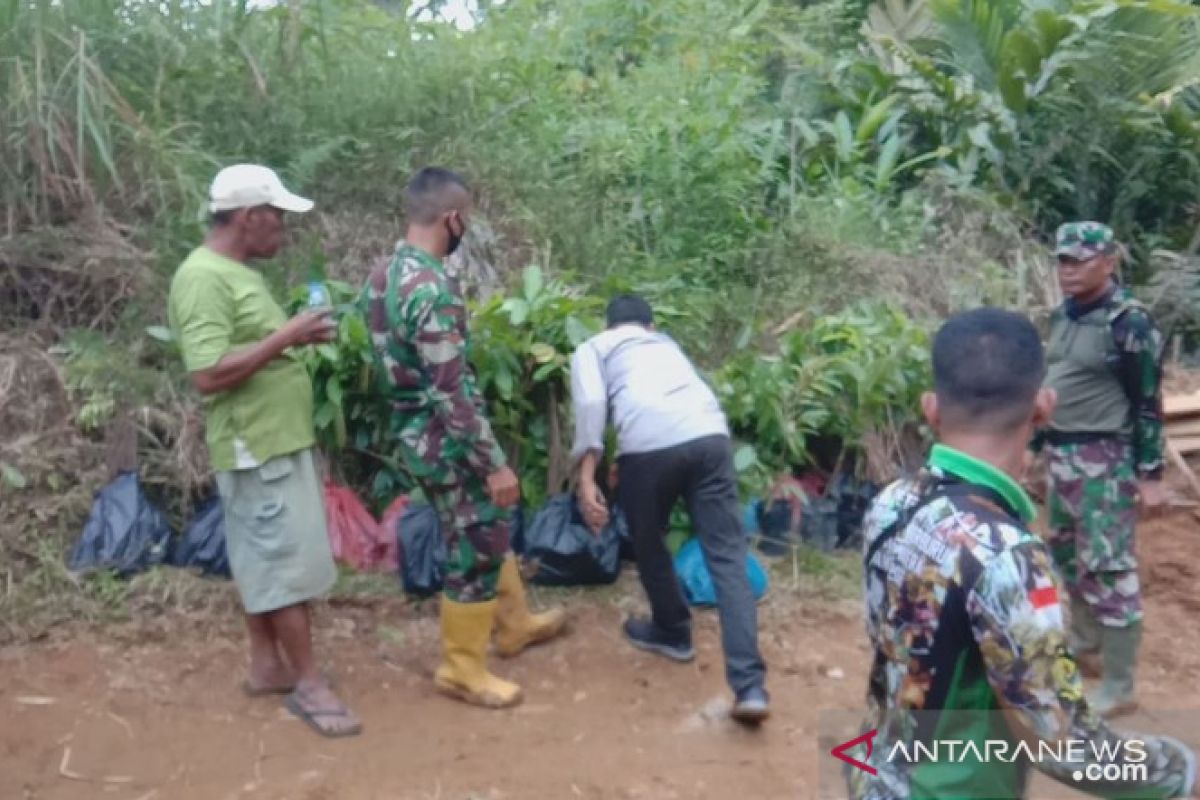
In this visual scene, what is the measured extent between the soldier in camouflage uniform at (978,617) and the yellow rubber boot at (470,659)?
2.65 meters

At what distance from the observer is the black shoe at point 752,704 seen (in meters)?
4.71

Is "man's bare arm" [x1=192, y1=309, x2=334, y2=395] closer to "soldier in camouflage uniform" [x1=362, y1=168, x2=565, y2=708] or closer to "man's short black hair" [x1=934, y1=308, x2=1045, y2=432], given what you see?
"soldier in camouflage uniform" [x1=362, y1=168, x2=565, y2=708]

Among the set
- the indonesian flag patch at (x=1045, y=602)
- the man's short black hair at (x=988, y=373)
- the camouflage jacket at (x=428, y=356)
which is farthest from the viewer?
the camouflage jacket at (x=428, y=356)

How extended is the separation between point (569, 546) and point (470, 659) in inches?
38.3

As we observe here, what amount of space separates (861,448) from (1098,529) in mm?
1764

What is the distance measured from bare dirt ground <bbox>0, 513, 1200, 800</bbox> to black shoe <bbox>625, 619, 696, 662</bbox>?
0.16ft

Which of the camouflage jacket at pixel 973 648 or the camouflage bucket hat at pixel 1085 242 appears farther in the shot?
the camouflage bucket hat at pixel 1085 242

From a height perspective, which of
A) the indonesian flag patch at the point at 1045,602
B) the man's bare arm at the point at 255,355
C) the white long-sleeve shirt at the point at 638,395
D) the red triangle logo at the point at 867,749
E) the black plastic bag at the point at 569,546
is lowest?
the black plastic bag at the point at 569,546

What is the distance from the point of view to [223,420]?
4.48 meters

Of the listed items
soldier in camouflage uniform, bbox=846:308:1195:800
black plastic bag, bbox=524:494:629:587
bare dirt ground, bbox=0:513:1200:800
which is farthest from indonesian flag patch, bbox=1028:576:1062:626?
black plastic bag, bbox=524:494:629:587

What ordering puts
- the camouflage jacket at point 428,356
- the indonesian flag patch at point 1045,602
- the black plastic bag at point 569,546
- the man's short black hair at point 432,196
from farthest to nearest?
the black plastic bag at point 569,546 → the man's short black hair at point 432,196 → the camouflage jacket at point 428,356 → the indonesian flag patch at point 1045,602

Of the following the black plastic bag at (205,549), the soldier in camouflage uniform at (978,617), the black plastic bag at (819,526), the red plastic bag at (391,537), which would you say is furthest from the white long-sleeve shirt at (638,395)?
the soldier in camouflage uniform at (978,617)

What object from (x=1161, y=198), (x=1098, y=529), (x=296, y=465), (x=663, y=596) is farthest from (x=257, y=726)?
(x=1161, y=198)

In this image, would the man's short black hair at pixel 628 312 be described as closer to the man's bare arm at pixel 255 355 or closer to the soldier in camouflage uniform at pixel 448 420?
the soldier in camouflage uniform at pixel 448 420
